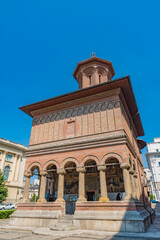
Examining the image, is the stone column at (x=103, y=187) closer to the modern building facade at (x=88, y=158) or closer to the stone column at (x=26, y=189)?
the modern building facade at (x=88, y=158)

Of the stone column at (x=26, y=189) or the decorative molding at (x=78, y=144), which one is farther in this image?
the stone column at (x=26, y=189)

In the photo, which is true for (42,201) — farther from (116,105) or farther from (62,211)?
(116,105)

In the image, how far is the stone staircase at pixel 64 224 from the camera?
973 centimetres

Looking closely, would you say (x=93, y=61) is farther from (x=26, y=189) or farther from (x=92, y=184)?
(x=26, y=189)

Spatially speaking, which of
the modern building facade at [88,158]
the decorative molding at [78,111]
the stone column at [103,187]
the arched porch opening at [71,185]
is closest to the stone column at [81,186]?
the modern building facade at [88,158]

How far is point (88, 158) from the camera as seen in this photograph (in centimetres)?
1239

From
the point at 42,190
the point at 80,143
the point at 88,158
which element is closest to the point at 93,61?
the point at 80,143

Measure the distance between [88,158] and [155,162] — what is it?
48287 mm

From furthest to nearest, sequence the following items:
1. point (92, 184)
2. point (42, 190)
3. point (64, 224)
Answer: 1. point (92, 184)
2. point (42, 190)
3. point (64, 224)

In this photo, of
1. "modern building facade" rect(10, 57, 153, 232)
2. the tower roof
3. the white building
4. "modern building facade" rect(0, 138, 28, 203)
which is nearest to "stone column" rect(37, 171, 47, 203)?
"modern building facade" rect(10, 57, 153, 232)

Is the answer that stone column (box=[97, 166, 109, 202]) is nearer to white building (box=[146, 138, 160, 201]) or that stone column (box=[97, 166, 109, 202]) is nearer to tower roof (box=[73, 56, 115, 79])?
tower roof (box=[73, 56, 115, 79])

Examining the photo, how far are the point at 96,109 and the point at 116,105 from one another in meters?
1.72

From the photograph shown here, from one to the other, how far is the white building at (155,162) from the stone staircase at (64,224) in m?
46.9

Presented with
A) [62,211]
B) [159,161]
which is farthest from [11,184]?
[159,161]
